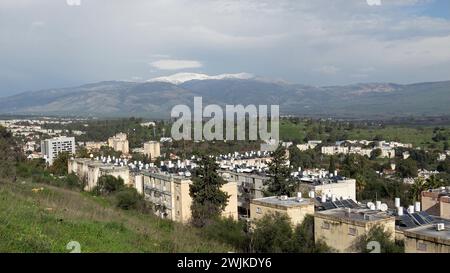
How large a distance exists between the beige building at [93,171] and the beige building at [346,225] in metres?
14.6

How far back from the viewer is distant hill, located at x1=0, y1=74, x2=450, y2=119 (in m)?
114

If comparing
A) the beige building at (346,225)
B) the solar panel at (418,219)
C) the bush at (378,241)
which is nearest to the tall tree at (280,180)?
the beige building at (346,225)

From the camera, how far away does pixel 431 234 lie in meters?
11.3

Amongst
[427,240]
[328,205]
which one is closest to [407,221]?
[427,240]

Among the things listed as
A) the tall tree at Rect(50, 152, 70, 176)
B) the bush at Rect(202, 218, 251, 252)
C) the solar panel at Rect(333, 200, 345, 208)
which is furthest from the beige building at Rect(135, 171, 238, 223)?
the tall tree at Rect(50, 152, 70, 176)

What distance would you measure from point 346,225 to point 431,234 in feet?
7.82

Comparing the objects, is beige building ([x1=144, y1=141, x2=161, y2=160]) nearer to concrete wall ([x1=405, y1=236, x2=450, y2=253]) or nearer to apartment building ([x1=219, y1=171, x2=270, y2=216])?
apartment building ([x1=219, y1=171, x2=270, y2=216])

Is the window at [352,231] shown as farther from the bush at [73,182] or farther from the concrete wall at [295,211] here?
the bush at [73,182]

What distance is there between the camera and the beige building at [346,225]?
12867mm

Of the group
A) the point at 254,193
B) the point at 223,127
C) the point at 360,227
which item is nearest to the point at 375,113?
the point at 223,127

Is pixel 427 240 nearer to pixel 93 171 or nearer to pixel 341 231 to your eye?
pixel 341 231

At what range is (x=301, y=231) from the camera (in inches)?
505

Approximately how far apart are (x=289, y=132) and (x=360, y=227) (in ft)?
188

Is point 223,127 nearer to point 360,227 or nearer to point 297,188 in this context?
point 297,188
